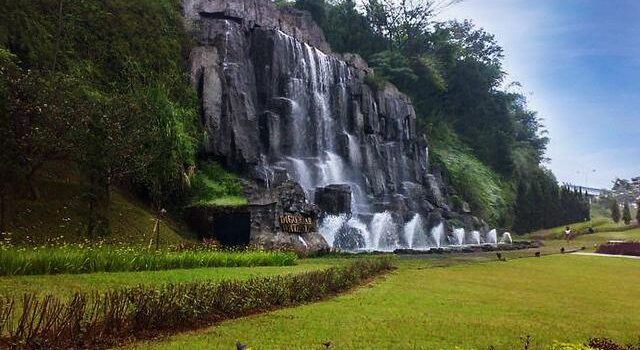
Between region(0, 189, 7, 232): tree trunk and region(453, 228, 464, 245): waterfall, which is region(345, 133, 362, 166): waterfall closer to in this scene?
region(453, 228, 464, 245): waterfall

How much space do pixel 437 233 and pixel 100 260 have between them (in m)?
27.8

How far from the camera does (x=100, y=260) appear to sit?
12820 mm

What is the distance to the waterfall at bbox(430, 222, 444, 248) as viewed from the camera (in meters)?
37.1

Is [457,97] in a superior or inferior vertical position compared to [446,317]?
superior

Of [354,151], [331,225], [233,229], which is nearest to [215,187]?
[233,229]

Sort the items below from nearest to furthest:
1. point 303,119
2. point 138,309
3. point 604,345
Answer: point 604,345, point 138,309, point 303,119

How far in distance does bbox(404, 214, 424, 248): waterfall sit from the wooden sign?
10936 millimetres

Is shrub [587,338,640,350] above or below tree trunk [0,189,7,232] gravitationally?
below

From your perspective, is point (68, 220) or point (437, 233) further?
point (437, 233)

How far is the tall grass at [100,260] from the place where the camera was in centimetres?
1158

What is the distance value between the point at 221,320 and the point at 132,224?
11937 mm

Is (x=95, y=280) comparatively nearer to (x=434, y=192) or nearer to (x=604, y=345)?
(x=604, y=345)

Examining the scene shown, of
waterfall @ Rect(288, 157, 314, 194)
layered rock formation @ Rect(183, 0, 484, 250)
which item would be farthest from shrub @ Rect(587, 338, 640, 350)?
waterfall @ Rect(288, 157, 314, 194)

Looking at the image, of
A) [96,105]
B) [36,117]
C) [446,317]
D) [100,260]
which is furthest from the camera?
[96,105]
